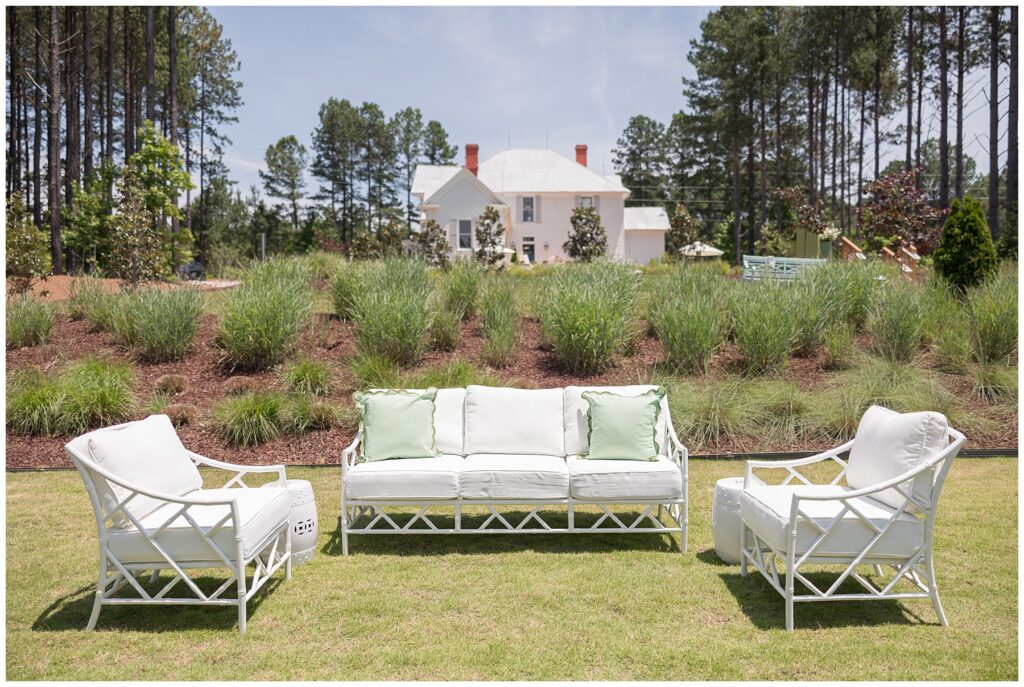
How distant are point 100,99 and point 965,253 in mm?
27434

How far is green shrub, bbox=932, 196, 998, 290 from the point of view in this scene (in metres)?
10.5

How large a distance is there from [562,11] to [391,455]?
6424 mm

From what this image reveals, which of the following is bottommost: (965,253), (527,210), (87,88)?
(965,253)

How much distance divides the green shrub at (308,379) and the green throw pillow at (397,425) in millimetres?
2891

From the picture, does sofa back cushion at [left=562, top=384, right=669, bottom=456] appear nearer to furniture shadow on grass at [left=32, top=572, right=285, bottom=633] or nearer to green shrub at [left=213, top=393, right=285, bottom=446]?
furniture shadow on grass at [left=32, top=572, right=285, bottom=633]

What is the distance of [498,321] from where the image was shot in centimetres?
934

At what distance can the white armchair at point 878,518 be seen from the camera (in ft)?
12.1

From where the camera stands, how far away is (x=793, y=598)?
367cm

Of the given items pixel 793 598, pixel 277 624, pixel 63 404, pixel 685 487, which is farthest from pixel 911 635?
pixel 63 404

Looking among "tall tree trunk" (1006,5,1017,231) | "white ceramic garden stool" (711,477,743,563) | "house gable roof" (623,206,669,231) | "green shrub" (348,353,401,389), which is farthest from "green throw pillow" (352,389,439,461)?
"house gable roof" (623,206,669,231)

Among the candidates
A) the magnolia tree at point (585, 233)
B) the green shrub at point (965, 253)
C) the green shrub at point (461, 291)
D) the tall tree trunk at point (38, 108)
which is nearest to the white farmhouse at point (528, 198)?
the magnolia tree at point (585, 233)

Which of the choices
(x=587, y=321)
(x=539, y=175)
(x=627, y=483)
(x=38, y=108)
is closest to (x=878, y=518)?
(x=627, y=483)

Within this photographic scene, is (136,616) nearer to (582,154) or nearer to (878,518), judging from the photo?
(878,518)

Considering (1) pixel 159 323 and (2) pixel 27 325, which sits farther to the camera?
(2) pixel 27 325
